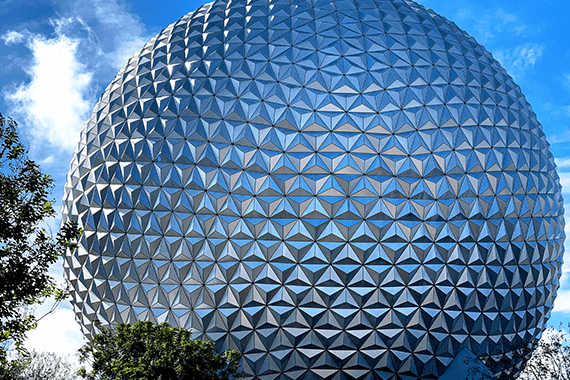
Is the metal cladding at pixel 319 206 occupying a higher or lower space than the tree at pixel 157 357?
higher

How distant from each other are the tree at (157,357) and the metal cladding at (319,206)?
2.55 m

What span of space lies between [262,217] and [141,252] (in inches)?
216

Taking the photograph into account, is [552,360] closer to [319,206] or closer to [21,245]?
[319,206]

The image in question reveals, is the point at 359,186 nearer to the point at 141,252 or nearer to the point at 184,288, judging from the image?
the point at 184,288

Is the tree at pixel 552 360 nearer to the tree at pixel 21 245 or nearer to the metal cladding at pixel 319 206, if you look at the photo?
the metal cladding at pixel 319 206

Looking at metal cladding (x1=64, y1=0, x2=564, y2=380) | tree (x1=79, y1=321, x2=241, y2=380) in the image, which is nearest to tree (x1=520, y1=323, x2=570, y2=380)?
metal cladding (x1=64, y1=0, x2=564, y2=380)

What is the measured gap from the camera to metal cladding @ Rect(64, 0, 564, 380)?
15.1m

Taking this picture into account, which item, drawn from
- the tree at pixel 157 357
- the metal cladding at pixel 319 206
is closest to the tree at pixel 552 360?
the metal cladding at pixel 319 206

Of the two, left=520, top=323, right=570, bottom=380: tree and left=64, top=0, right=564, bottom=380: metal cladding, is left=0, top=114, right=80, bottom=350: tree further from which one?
left=520, top=323, right=570, bottom=380: tree

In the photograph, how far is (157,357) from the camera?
38.7 ft

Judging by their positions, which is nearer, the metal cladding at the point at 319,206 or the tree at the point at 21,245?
the tree at the point at 21,245

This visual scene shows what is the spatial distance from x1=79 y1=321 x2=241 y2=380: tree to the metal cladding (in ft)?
8.35

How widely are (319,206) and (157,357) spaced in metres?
8.07

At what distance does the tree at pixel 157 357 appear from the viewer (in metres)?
11.5
